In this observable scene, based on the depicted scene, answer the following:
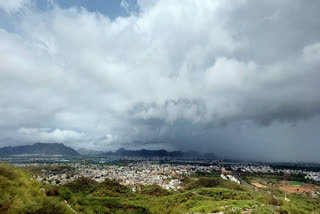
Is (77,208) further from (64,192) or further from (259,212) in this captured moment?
(259,212)

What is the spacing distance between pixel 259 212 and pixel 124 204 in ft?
105

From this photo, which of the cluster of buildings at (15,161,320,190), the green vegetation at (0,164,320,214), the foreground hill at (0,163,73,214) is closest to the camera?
the foreground hill at (0,163,73,214)

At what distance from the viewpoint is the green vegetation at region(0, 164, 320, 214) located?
41.9ft

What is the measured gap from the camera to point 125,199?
4528 centimetres

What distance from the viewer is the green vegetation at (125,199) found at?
503 inches

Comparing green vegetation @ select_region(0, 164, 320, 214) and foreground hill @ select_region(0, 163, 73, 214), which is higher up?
foreground hill @ select_region(0, 163, 73, 214)

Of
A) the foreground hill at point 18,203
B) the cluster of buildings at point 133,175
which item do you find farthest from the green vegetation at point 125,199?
the cluster of buildings at point 133,175

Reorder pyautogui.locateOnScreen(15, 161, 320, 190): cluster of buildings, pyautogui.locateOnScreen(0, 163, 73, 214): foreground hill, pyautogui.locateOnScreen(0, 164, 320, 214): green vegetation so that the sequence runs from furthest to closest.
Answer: pyautogui.locateOnScreen(15, 161, 320, 190): cluster of buildings < pyautogui.locateOnScreen(0, 164, 320, 214): green vegetation < pyautogui.locateOnScreen(0, 163, 73, 214): foreground hill

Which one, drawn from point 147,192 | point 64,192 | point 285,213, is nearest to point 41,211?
point 64,192

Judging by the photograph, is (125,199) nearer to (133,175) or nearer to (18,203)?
(18,203)

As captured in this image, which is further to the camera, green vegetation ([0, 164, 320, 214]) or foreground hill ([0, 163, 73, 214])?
green vegetation ([0, 164, 320, 214])

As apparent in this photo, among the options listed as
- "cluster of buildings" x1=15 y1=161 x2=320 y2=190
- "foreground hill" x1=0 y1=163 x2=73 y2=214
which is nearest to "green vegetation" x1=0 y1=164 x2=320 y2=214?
"foreground hill" x1=0 y1=163 x2=73 y2=214

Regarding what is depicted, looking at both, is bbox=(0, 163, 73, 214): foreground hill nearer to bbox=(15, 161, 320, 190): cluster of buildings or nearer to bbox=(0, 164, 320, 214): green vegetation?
bbox=(0, 164, 320, 214): green vegetation

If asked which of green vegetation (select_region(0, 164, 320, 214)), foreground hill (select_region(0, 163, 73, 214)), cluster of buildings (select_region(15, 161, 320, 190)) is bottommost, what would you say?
cluster of buildings (select_region(15, 161, 320, 190))
